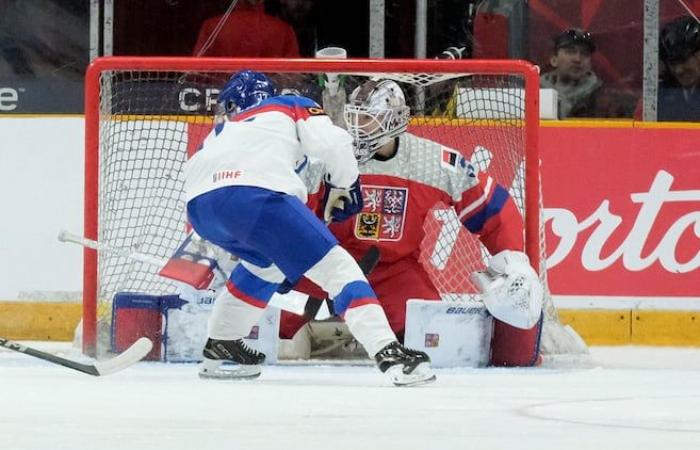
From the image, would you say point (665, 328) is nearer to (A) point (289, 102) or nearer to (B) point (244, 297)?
(B) point (244, 297)

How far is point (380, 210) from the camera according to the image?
5.67m

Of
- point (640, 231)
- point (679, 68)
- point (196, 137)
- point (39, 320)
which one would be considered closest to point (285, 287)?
point (196, 137)

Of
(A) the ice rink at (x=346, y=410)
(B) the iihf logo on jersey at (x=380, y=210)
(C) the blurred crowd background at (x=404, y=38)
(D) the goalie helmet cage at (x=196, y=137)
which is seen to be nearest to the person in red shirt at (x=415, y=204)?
(B) the iihf logo on jersey at (x=380, y=210)

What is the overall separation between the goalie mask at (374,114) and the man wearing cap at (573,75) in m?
1.20

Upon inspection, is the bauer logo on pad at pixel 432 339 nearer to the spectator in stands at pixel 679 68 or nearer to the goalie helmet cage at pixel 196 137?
the goalie helmet cage at pixel 196 137

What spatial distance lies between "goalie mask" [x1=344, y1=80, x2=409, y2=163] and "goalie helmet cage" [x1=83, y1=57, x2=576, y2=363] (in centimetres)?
18

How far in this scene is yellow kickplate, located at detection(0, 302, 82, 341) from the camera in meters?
6.55

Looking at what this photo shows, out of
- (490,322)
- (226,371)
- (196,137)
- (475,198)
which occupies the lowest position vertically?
(226,371)

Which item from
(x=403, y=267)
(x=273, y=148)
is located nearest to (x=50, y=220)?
(x=403, y=267)

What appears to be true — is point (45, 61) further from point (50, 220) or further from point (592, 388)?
point (592, 388)

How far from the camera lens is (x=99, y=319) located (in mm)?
5773

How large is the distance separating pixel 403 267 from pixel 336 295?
109 cm

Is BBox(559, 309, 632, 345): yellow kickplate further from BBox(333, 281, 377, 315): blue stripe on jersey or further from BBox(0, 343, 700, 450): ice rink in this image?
BBox(333, 281, 377, 315): blue stripe on jersey

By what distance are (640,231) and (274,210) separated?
2.17 m
